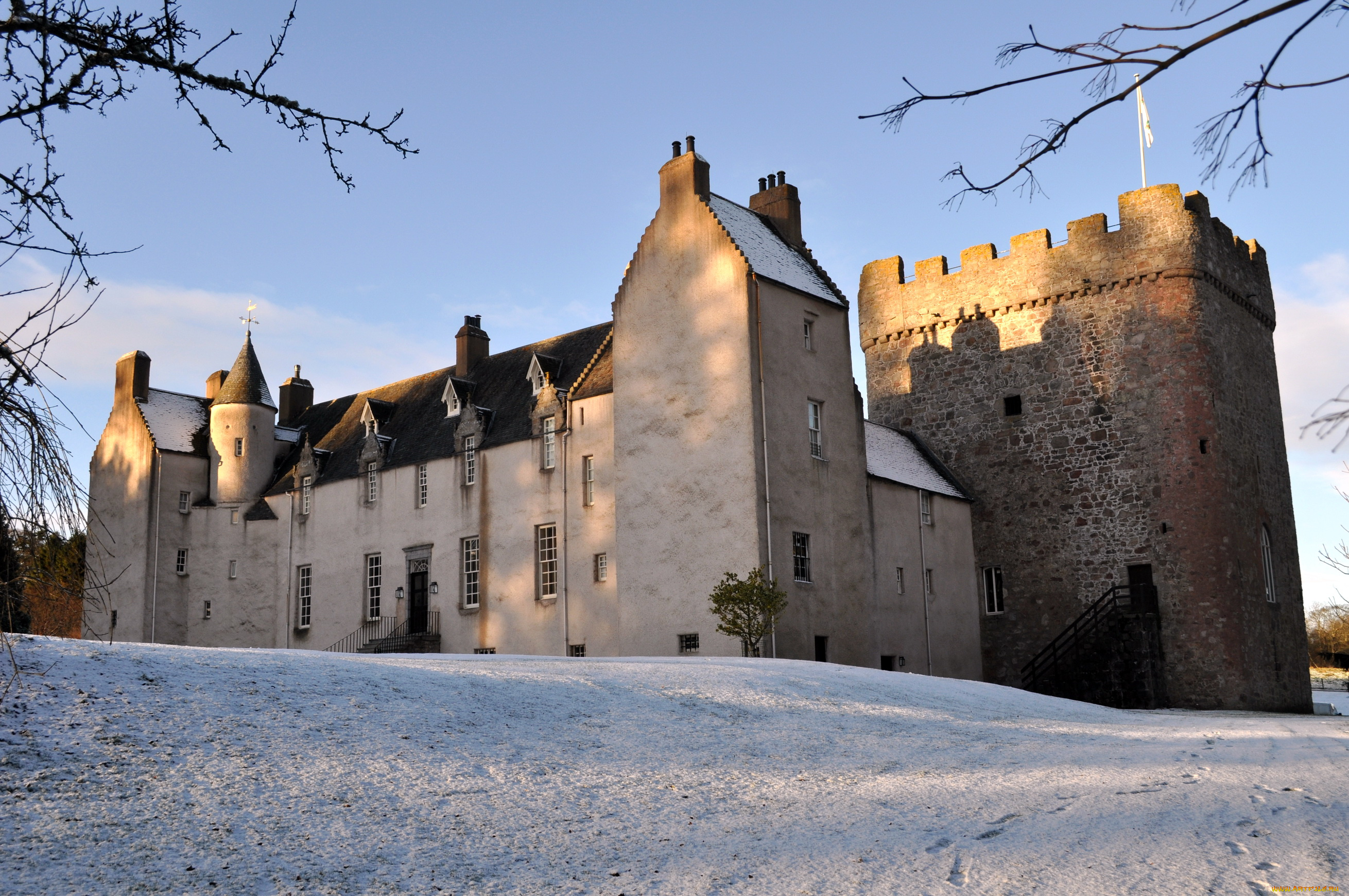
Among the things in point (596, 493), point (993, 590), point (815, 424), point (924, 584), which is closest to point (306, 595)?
point (596, 493)

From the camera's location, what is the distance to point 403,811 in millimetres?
8797

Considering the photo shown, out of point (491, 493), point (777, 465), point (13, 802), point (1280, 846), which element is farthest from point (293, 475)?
point (1280, 846)

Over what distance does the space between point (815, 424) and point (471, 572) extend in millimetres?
10886

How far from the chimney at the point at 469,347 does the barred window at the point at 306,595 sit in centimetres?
777

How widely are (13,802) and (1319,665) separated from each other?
7178 cm

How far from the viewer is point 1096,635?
30.2 m

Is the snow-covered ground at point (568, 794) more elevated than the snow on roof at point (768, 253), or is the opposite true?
the snow on roof at point (768, 253)

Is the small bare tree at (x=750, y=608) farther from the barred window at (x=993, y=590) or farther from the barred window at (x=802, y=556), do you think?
the barred window at (x=993, y=590)

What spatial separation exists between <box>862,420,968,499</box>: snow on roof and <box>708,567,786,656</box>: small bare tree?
6280 mm

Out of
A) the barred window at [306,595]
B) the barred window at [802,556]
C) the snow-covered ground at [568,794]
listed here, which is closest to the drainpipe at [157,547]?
the barred window at [306,595]

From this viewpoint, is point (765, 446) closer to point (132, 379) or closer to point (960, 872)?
point (960, 872)

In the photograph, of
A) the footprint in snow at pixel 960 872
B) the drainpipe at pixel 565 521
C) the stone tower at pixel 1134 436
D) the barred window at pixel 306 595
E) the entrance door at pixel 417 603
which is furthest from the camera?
the barred window at pixel 306 595

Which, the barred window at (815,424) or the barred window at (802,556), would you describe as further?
the barred window at (815,424)

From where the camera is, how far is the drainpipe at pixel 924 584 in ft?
101
